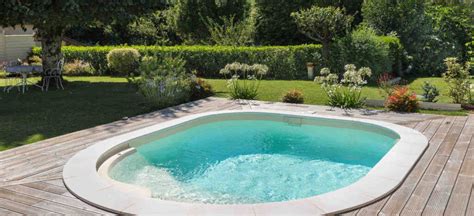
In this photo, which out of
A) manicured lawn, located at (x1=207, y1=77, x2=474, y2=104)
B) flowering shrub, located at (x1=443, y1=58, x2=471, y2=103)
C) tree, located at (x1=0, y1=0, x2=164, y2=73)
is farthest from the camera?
tree, located at (x1=0, y1=0, x2=164, y2=73)

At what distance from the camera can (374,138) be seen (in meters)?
8.38

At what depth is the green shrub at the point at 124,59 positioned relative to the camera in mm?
18406

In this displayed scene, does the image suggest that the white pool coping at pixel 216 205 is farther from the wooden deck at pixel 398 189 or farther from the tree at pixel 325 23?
the tree at pixel 325 23

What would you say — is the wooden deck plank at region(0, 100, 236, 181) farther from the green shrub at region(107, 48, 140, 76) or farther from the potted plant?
the green shrub at region(107, 48, 140, 76)

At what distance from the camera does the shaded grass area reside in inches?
332

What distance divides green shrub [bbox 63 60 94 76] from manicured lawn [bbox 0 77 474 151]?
2906mm

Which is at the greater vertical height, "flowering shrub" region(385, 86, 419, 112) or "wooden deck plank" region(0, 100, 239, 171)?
"flowering shrub" region(385, 86, 419, 112)

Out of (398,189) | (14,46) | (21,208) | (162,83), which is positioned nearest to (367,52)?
(162,83)

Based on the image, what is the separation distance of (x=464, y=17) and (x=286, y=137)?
15081 millimetres

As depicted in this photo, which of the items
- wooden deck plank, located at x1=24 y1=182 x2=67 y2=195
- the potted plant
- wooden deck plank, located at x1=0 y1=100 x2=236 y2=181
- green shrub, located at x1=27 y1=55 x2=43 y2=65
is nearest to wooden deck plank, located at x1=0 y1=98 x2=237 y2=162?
wooden deck plank, located at x1=0 y1=100 x2=236 y2=181

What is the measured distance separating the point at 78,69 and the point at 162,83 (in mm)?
10250

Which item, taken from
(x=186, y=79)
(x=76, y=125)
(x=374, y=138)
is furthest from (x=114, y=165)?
(x=186, y=79)

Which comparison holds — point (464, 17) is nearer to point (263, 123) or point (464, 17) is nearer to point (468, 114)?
point (468, 114)

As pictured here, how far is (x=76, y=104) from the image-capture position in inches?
461
